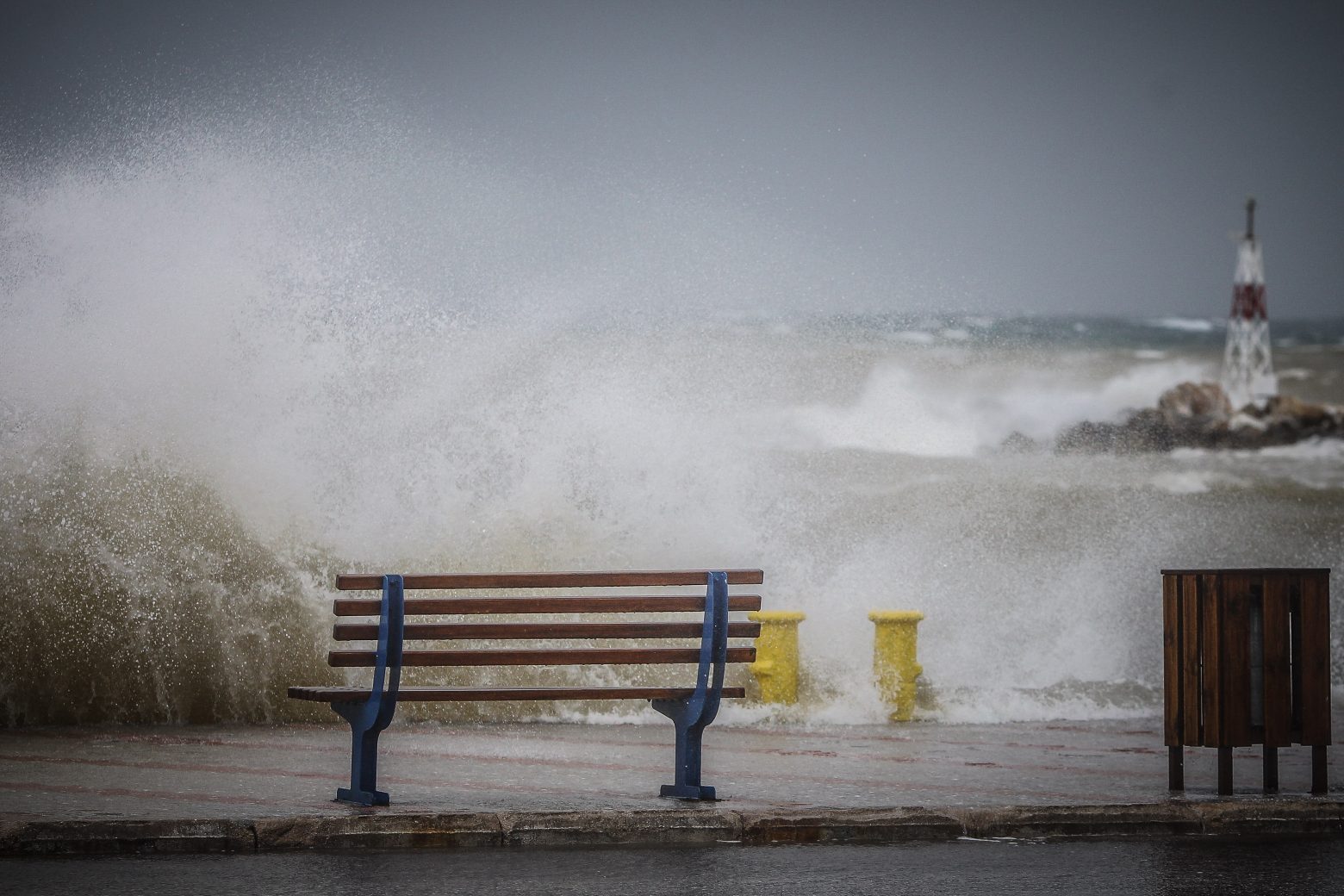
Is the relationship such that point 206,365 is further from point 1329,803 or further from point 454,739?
point 1329,803

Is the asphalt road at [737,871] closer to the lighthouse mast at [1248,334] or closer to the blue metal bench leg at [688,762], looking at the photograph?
the blue metal bench leg at [688,762]

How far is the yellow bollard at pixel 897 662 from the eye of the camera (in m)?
10.4

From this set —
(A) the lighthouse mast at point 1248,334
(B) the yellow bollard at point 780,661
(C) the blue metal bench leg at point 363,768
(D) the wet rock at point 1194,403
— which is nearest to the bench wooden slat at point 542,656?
(C) the blue metal bench leg at point 363,768

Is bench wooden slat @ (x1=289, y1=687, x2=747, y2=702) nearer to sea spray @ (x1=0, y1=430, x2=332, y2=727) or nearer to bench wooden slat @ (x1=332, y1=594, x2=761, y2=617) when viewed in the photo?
bench wooden slat @ (x1=332, y1=594, x2=761, y2=617)

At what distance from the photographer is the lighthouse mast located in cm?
2227

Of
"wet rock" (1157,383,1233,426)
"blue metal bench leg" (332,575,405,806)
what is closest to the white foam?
"wet rock" (1157,383,1233,426)

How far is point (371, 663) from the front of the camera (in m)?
6.70

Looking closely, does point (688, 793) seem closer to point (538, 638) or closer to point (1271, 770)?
point (538, 638)

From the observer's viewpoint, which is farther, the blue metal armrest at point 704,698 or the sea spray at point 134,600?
the sea spray at point 134,600

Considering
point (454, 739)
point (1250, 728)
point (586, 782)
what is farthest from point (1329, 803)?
point (454, 739)

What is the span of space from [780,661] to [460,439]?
464cm

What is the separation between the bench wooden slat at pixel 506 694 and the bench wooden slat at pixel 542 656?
0.38 ft

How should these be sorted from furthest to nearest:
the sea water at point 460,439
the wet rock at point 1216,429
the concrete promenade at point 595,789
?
the wet rock at point 1216,429 < the sea water at point 460,439 < the concrete promenade at point 595,789

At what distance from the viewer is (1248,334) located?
75.0 feet
